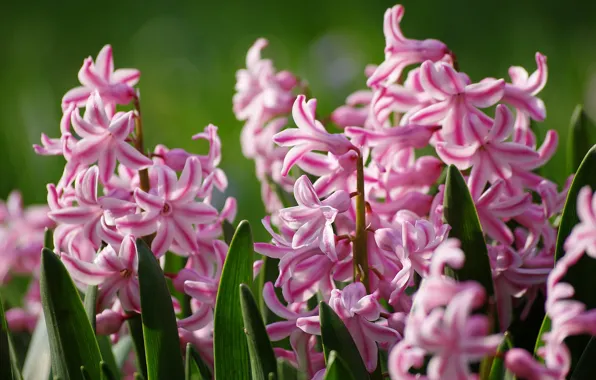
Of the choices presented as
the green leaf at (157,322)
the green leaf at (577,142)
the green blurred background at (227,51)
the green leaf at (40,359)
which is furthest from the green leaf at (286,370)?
the green blurred background at (227,51)

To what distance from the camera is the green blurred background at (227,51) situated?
344 cm

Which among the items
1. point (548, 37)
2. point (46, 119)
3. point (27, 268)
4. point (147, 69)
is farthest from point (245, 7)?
point (27, 268)

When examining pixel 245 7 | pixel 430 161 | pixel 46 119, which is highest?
pixel 245 7

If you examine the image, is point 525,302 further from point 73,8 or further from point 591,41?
point 73,8

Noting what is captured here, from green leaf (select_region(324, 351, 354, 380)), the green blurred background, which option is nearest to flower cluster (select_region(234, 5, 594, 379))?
green leaf (select_region(324, 351, 354, 380))

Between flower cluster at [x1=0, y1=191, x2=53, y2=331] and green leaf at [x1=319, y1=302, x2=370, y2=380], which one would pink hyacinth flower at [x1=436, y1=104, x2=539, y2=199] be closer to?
green leaf at [x1=319, y1=302, x2=370, y2=380]

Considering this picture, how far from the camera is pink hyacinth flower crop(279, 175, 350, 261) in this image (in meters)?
1.01

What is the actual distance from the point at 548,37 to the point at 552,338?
3678 mm

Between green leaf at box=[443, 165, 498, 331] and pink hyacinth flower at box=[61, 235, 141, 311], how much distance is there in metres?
0.36

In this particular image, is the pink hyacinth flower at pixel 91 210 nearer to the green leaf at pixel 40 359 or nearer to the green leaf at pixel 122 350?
the green leaf at pixel 40 359

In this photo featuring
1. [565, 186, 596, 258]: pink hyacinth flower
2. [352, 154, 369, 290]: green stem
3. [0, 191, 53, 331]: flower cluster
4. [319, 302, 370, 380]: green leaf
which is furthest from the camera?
[0, 191, 53, 331]: flower cluster

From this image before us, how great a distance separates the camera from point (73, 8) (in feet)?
19.0

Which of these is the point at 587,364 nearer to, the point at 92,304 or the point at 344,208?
the point at 344,208

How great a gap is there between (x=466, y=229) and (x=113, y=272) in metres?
0.41
